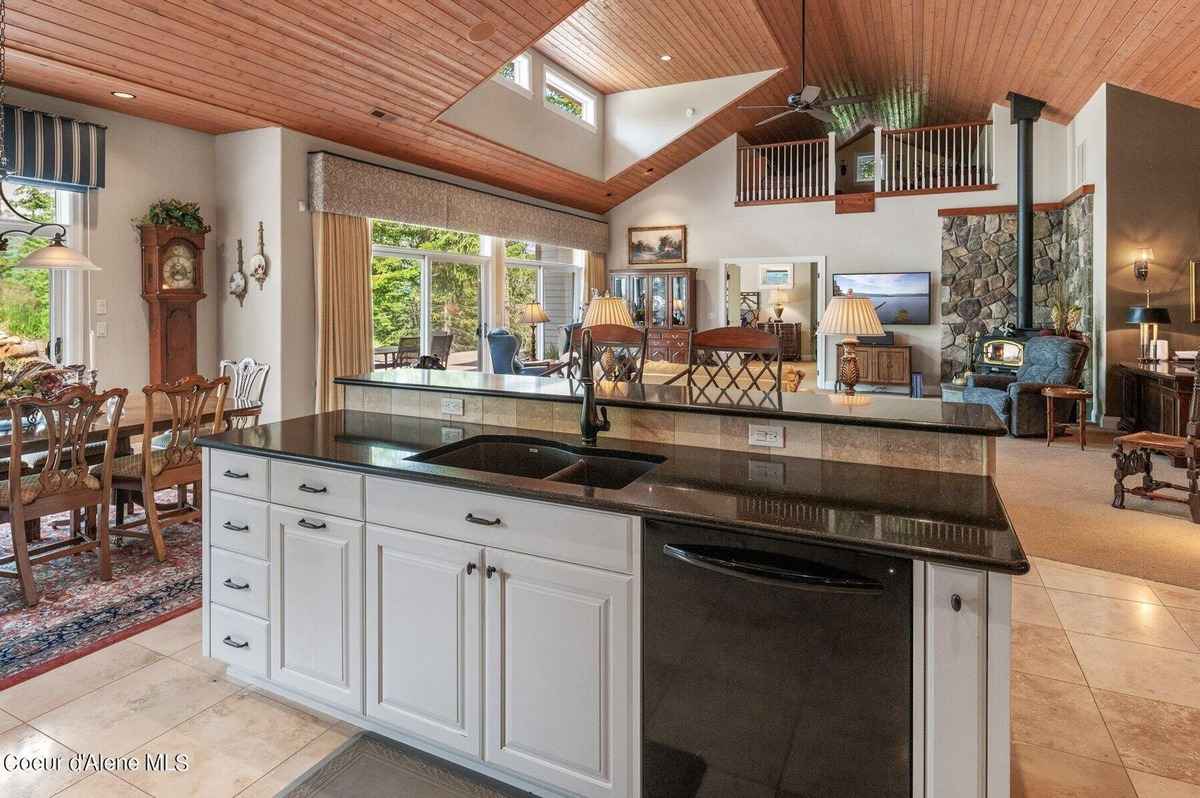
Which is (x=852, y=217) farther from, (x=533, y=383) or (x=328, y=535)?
(x=328, y=535)

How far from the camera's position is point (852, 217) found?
9.83 meters

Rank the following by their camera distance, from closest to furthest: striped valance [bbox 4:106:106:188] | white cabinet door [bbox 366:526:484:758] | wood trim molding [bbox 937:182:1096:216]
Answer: white cabinet door [bbox 366:526:484:758]
striped valance [bbox 4:106:106:188]
wood trim molding [bbox 937:182:1096:216]

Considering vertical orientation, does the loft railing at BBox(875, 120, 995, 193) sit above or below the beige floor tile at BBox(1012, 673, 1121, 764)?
above

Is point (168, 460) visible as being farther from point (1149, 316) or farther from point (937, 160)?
point (937, 160)

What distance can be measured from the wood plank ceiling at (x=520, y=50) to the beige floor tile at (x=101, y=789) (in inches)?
156

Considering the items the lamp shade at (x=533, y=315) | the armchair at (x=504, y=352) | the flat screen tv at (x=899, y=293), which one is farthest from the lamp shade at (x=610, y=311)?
the flat screen tv at (x=899, y=293)

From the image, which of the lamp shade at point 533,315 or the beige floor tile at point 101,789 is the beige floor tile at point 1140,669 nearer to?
the beige floor tile at point 101,789

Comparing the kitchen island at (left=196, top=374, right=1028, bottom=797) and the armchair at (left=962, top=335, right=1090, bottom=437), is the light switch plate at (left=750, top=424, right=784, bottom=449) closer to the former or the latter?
the kitchen island at (left=196, top=374, right=1028, bottom=797)

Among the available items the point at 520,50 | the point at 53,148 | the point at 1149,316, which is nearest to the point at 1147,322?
the point at 1149,316

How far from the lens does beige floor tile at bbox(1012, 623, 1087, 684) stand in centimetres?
241

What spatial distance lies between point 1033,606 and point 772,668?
7.29ft

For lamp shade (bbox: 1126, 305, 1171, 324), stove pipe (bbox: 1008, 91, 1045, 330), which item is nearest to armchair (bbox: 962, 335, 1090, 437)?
lamp shade (bbox: 1126, 305, 1171, 324)

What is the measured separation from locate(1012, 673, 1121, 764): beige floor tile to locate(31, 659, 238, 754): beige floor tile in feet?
8.53

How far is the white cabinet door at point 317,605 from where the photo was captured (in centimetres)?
196
